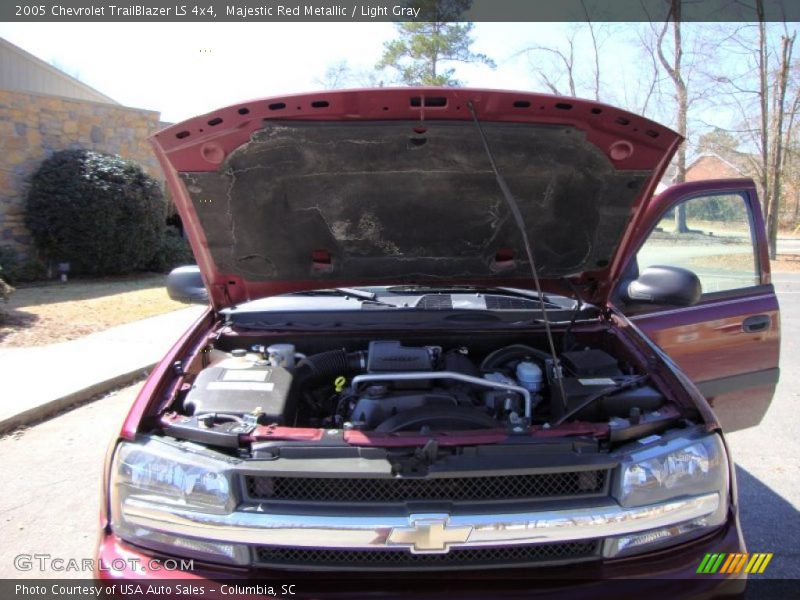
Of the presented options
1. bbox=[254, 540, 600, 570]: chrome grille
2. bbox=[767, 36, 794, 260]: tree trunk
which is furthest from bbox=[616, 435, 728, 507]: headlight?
bbox=[767, 36, 794, 260]: tree trunk

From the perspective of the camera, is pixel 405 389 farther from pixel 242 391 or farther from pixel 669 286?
pixel 669 286

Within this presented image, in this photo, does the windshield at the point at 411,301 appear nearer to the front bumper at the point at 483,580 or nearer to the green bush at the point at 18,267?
the front bumper at the point at 483,580

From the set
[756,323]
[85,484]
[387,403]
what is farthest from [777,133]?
[85,484]

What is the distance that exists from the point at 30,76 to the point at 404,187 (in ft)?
65.7

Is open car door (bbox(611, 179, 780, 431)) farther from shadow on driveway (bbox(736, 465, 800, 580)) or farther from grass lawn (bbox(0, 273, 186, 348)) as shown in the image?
grass lawn (bbox(0, 273, 186, 348))

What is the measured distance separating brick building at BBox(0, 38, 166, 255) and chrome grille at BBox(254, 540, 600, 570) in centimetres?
1035

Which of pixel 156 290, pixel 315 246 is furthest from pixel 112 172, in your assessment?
pixel 315 246

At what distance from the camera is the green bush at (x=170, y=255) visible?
1342cm

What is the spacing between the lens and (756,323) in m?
3.82

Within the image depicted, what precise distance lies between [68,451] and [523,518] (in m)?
3.79

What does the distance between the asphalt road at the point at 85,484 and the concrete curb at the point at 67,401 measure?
0.35 feet

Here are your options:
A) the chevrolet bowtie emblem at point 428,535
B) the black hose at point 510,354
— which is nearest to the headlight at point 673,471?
the chevrolet bowtie emblem at point 428,535

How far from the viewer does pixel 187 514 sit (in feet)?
6.27

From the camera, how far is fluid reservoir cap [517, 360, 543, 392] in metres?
2.72
